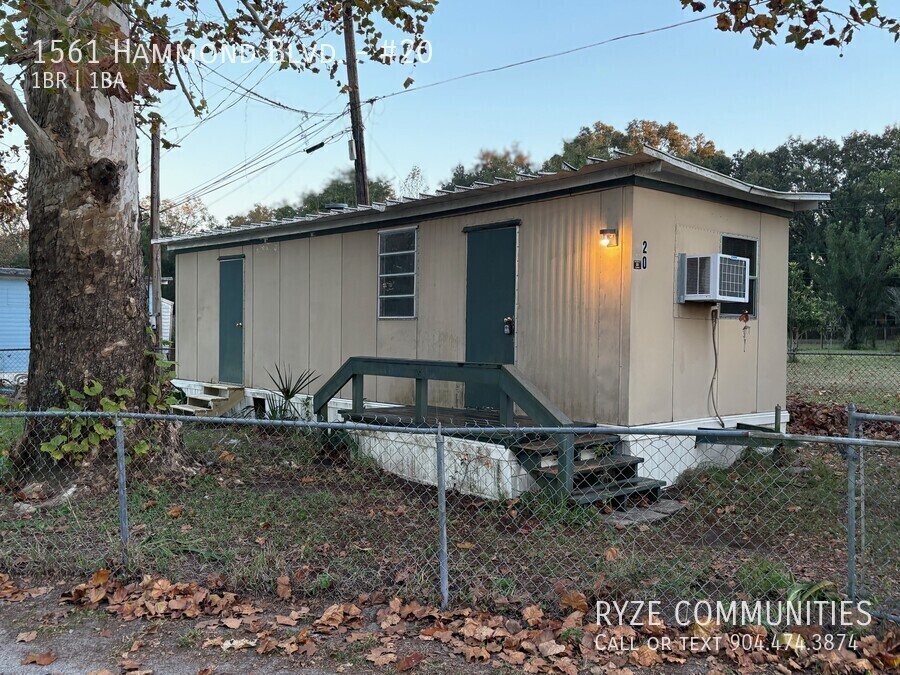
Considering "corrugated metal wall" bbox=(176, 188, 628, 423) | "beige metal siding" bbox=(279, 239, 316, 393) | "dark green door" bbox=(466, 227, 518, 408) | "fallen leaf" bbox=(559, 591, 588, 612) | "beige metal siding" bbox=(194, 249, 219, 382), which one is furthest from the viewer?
"beige metal siding" bbox=(194, 249, 219, 382)

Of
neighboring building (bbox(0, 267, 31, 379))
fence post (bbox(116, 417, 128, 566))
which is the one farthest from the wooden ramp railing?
neighboring building (bbox(0, 267, 31, 379))

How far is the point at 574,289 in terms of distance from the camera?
7109mm

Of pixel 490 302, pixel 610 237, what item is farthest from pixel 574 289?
pixel 490 302

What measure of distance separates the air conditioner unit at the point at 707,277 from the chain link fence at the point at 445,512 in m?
→ 1.47

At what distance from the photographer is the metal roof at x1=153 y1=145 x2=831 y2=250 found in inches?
254

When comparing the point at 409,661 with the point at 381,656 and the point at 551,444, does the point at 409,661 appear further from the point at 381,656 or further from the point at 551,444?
the point at 551,444

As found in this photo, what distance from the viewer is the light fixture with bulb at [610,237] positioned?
674 cm

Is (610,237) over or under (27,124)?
under

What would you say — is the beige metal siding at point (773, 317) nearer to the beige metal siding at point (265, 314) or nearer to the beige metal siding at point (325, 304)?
the beige metal siding at point (325, 304)

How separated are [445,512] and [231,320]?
8.31 meters

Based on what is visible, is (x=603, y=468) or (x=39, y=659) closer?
(x=39, y=659)

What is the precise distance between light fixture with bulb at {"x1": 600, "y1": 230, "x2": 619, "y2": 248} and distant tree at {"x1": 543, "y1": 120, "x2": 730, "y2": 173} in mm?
24804

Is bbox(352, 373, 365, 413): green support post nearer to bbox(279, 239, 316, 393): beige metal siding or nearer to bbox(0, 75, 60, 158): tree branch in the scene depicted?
bbox(279, 239, 316, 393): beige metal siding

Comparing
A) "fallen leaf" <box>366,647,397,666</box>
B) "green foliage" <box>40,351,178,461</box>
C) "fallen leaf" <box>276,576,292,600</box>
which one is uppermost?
"green foliage" <box>40,351,178,461</box>
